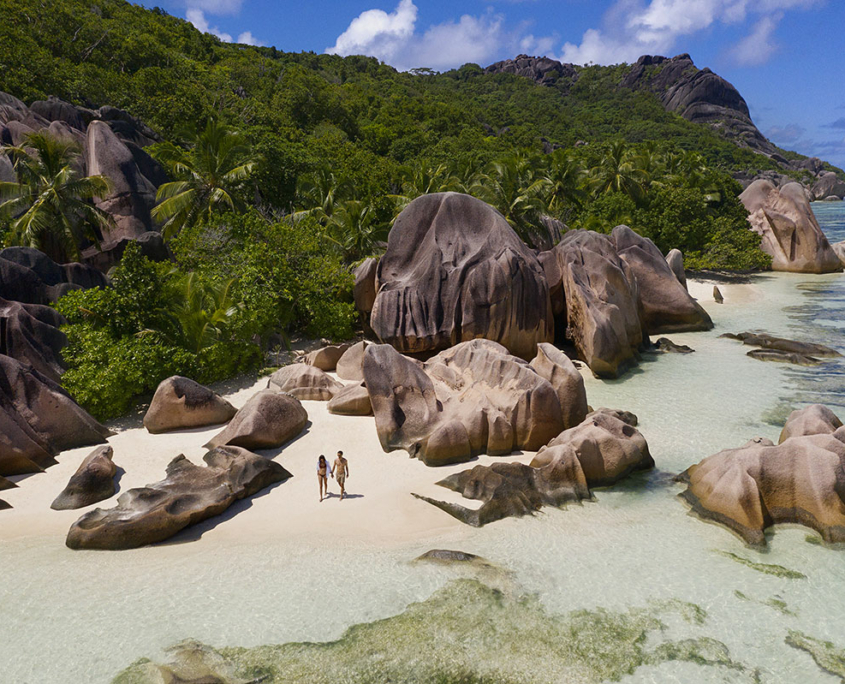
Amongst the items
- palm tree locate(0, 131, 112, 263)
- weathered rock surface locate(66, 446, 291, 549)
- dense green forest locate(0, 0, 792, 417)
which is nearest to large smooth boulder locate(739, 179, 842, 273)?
dense green forest locate(0, 0, 792, 417)

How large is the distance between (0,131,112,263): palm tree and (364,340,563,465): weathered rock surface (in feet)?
47.3

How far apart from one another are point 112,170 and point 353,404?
19179 millimetres

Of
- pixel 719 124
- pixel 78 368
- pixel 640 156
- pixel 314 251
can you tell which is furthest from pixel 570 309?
pixel 719 124

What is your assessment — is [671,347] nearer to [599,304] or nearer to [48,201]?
[599,304]

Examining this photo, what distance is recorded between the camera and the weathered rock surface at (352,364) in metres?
17.8

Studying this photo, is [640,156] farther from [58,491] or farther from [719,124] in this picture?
[719,124]

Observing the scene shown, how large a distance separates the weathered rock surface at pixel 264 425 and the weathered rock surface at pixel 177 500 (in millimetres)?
731

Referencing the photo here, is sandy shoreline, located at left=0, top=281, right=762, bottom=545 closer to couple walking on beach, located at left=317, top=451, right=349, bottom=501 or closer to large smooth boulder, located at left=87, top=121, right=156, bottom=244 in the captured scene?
couple walking on beach, located at left=317, top=451, right=349, bottom=501

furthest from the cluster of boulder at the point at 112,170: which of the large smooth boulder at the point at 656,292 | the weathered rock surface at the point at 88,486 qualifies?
the large smooth boulder at the point at 656,292

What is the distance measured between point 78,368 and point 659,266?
20.7m

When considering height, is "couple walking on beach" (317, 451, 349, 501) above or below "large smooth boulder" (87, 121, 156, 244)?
below

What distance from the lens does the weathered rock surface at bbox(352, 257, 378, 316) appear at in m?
21.2

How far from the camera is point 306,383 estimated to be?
16.1 metres

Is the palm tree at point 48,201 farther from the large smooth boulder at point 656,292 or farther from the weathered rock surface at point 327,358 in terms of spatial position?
the large smooth boulder at point 656,292
